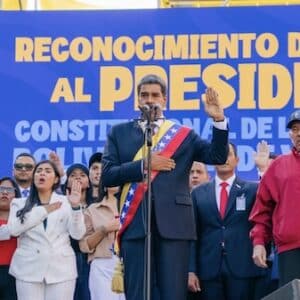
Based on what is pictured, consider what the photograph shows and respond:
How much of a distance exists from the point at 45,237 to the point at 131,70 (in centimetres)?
251

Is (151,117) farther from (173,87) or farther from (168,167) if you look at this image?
(173,87)

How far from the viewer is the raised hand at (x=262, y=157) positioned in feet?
25.1

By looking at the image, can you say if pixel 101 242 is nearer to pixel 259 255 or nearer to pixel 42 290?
pixel 42 290

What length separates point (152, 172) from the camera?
5.23 metres

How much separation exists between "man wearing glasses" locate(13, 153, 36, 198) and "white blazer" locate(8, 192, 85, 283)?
768 mm

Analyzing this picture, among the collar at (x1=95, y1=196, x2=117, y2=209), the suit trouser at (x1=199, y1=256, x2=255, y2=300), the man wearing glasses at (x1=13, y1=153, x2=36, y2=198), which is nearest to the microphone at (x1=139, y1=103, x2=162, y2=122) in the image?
the suit trouser at (x1=199, y1=256, x2=255, y2=300)

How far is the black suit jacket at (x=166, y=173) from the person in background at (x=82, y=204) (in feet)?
6.45

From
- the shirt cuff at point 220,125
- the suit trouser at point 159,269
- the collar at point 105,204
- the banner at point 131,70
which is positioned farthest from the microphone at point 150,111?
the banner at point 131,70

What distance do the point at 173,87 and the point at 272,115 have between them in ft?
3.37

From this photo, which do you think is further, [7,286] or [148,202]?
[7,286]

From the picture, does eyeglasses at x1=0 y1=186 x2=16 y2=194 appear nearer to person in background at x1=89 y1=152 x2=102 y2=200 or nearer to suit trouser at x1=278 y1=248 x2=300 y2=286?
person in background at x1=89 y1=152 x2=102 y2=200

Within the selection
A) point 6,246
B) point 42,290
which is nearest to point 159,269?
point 42,290

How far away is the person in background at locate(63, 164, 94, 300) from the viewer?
24.7 feet

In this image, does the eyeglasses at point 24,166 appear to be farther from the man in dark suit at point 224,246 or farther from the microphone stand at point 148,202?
the microphone stand at point 148,202
